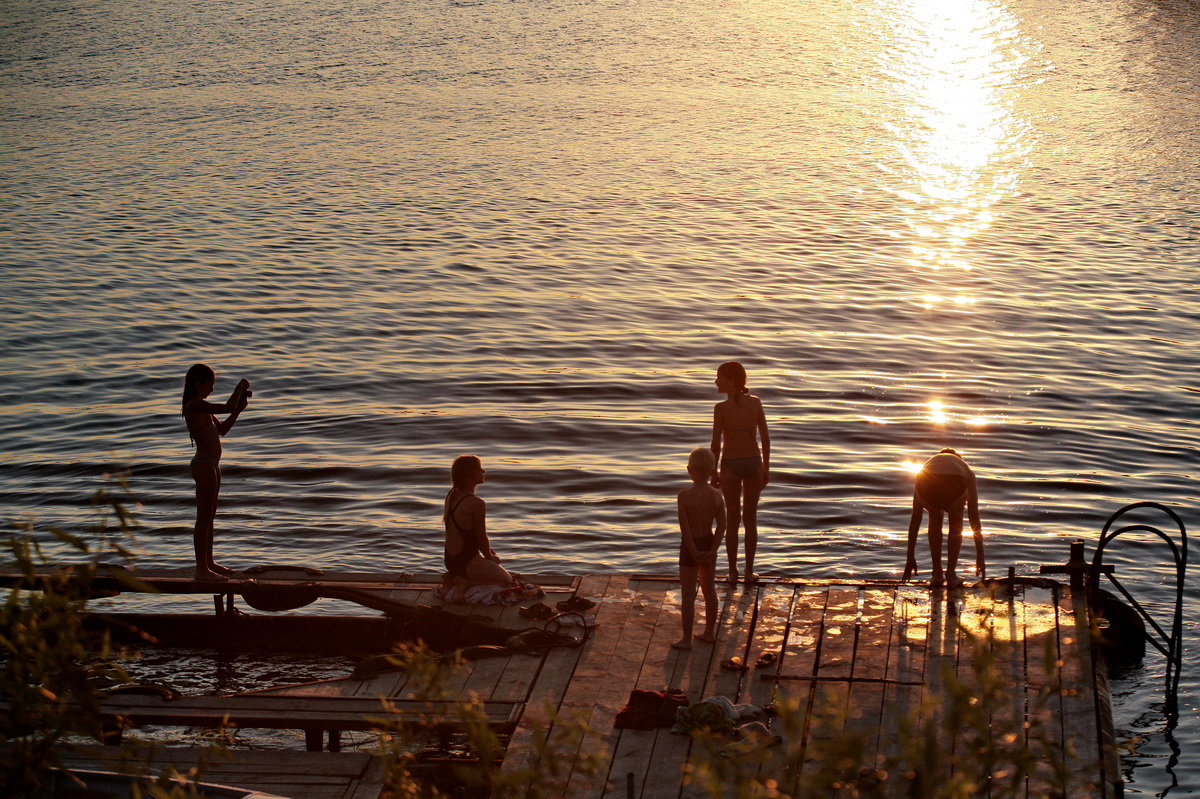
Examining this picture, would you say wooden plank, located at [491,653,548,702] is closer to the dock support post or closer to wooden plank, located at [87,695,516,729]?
wooden plank, located at [87,695,516,729]

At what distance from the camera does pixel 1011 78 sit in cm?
5888

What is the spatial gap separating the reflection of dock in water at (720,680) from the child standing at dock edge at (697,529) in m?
0.50

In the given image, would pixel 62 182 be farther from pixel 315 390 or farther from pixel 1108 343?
pixel 1108 343

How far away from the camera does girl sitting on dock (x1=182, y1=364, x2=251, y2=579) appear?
41.2 ft

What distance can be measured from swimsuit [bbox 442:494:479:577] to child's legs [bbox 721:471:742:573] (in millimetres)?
2353

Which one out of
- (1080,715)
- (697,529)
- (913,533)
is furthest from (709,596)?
(1080,715)

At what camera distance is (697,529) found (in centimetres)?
1102

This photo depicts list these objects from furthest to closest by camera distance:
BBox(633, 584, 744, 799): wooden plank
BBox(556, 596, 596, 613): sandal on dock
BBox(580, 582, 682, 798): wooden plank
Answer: BBox(556, 596, 596, 613): sandal on dock
BBox(580, 582, 682, 798): wooden plank
BBox(633, 584, 744, 799): wooden plank

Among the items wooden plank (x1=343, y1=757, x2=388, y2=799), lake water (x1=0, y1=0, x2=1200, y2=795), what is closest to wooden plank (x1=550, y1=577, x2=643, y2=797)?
wooden plank (x1=343, y1=757, x2=388, y2=799)

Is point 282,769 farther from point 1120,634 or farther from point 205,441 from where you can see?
point 1120,634

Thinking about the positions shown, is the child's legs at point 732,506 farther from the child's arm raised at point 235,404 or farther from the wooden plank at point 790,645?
the child's arm raised at point 235,404

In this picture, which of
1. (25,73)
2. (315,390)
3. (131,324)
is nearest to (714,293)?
(315,390)

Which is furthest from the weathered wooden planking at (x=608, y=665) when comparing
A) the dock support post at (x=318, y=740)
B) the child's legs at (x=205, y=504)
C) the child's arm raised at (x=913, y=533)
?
the child's legs at (x=205, y=504)

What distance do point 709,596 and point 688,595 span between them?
36cm
